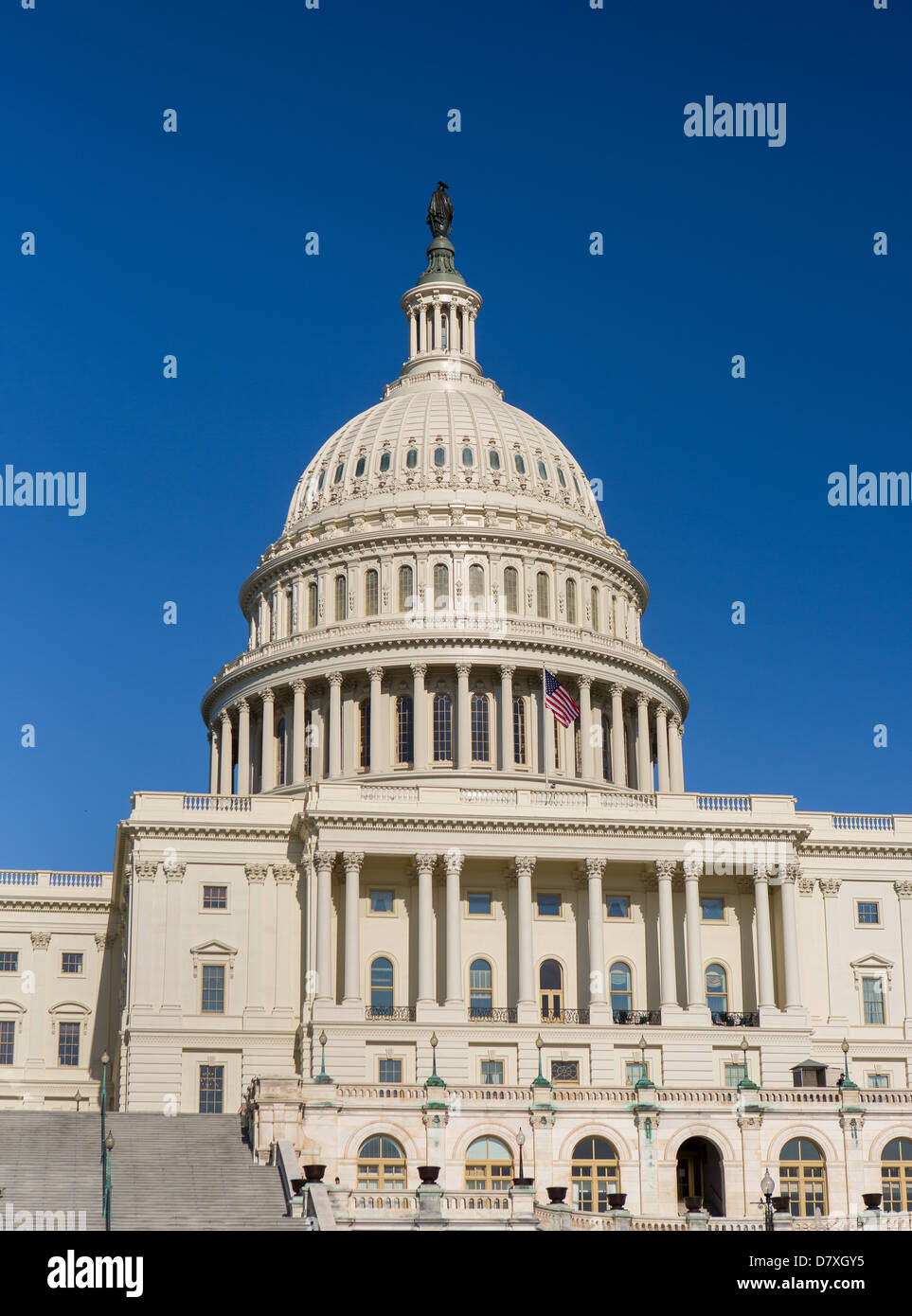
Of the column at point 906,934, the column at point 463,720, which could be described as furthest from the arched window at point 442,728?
the column at point 906,934

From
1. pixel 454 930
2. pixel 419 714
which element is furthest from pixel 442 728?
pixel 454 930

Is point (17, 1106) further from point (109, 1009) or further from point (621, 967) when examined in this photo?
point (621, 967)

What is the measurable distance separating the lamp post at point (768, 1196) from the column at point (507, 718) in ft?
140

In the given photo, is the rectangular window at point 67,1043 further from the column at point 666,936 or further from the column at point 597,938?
the column at point 666,936

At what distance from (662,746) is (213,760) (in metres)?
25.8

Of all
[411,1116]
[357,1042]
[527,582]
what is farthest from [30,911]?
[411,1116]

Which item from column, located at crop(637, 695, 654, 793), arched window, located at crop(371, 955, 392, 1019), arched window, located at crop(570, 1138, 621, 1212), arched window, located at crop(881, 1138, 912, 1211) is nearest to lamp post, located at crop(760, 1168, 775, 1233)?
arched window, located at crop(881, 1138, 912, 1211)

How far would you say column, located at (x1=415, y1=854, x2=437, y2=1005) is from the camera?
284 feet

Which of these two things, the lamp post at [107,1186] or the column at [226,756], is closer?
the lamp post at [107,1186]

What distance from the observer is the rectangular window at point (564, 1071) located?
84.5m

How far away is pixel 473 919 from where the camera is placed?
90.7 meters

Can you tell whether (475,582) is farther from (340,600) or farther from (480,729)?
(480,729)

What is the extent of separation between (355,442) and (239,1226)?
249 feet

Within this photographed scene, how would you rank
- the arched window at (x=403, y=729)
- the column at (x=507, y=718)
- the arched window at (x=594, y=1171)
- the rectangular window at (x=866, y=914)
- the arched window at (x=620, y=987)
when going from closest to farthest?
the arched window at (x=594, y=1171)
the arched window at (x=620, y=987)
the rectangular window at (x=866, y=914)
the column at (x=507, y=718)
the arched window at (x=403, y=729)
